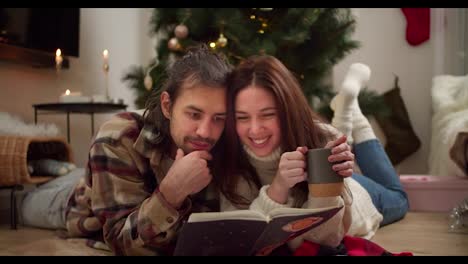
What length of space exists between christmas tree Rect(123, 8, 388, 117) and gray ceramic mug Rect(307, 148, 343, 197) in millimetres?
157

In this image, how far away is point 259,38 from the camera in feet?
2.12

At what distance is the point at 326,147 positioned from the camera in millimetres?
407

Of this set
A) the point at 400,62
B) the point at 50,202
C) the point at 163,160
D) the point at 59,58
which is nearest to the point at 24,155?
the point at 50,202

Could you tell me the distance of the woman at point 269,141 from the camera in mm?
402

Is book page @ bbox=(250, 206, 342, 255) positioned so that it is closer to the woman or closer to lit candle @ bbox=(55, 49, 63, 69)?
the woman

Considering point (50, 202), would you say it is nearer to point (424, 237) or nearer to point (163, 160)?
point (163, 160)

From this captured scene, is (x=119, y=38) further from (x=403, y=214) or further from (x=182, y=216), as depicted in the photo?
(x=403, y=214)

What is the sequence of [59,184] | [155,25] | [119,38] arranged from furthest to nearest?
1. [59,184]
2. [155,25]
3. [119,38]

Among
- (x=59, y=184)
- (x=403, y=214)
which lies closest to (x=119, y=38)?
(x=59, y=184)

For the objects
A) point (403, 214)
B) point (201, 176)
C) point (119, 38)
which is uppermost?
point (119, 38)

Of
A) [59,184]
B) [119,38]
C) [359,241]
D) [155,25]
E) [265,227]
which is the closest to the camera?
[265,227]

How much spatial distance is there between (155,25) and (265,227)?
1.65ft

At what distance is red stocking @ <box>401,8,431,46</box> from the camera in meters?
1.16

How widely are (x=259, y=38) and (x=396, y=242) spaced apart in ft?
1.13
